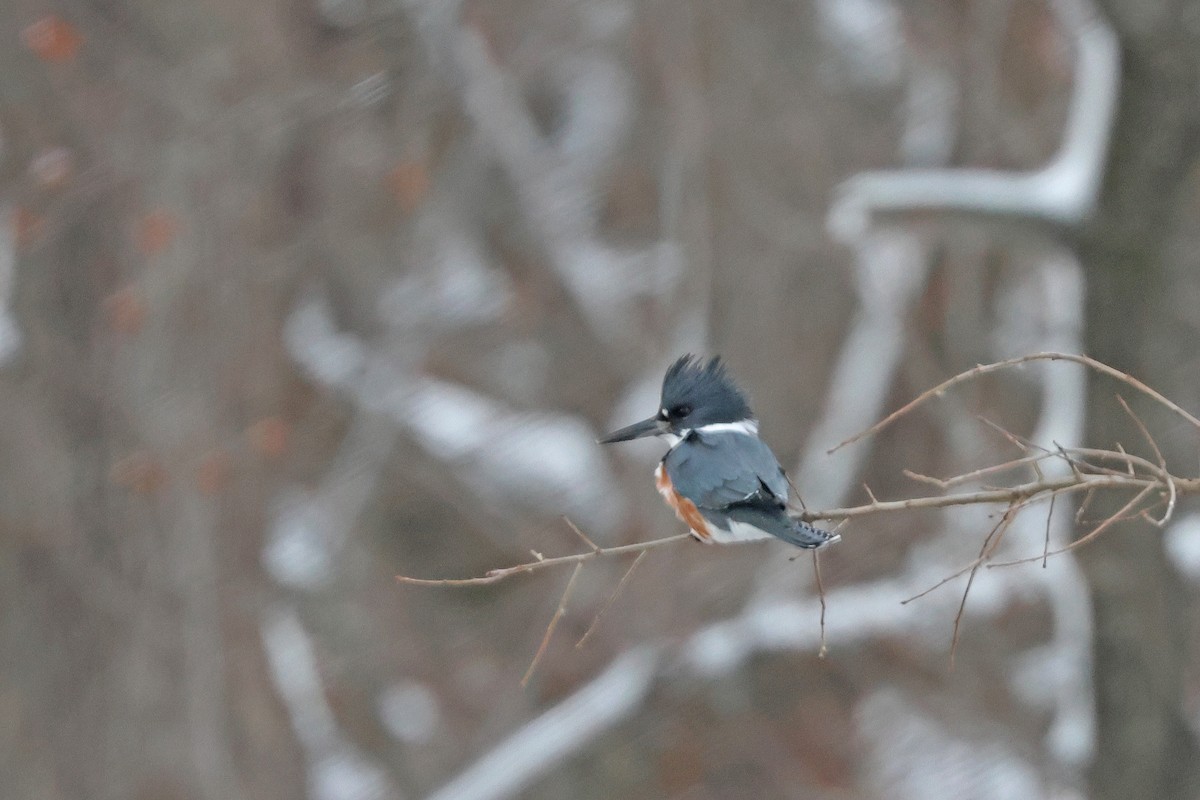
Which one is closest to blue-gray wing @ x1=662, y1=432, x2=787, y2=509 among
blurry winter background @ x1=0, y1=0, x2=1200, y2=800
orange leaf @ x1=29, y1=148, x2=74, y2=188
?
blurry winter background @ x1=0, y1=0, x2=1200, y2=800

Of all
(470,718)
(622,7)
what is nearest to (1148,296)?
(622,7)

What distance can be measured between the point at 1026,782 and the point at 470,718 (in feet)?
5.28

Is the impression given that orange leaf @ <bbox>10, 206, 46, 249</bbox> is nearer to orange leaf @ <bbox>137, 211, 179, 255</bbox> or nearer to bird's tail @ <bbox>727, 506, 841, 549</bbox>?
orange leaf @ <bbox>137, 211, 179, 255</bbox>

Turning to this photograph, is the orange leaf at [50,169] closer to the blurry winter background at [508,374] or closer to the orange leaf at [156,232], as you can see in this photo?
the blurry winter background at [508,374]

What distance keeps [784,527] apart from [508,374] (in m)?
2.18

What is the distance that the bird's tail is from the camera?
145 centimetres

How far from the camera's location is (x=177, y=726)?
11.7 feet

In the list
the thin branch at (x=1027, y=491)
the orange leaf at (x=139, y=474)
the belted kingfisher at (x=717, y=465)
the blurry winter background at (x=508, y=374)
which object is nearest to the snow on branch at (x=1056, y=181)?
the blurry winter background at (x=508, y=374)

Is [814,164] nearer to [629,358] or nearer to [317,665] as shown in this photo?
[629,358]

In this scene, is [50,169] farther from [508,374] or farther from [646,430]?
[646,430]

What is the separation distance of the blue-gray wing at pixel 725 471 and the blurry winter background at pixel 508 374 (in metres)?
1.44

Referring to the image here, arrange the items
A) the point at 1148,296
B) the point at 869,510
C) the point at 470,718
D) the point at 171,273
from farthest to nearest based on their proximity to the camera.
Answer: the point at 470,718 < the point at 171,273 < the point at 1148,296 < the point at 869,510

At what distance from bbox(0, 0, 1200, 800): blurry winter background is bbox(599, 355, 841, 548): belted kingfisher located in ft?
4.30

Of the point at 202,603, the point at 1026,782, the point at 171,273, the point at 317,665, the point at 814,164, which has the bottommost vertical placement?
the point at 1026,782
